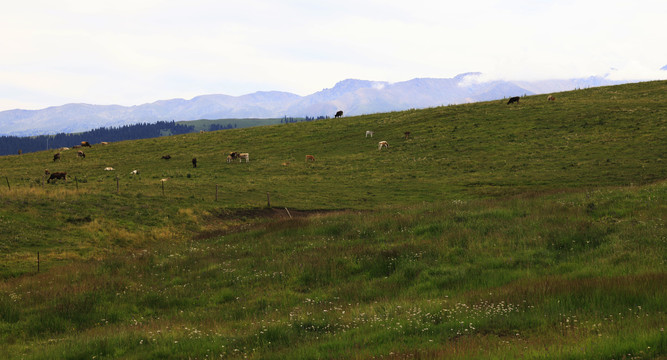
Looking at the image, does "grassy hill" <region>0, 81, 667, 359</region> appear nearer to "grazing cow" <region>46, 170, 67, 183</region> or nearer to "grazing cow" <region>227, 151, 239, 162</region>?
"grazing cow" <region>46, 170, 67, 183</region>

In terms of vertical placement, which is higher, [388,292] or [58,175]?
[58,175]

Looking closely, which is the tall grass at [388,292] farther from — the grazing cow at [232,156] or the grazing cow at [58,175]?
the grazing cow at [232,156]

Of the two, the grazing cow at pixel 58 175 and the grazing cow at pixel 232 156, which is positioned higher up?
the grazing cow at pixel 232 156

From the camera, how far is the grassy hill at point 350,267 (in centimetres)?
847

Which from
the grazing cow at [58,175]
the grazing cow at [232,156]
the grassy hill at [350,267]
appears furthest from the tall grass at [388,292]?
the grazing cow at [232,156]

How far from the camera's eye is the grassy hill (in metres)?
8.47

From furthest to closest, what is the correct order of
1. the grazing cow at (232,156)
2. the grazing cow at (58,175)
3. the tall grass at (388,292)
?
the grazing cow at (232,156), the grazing cow at (58,175), the tall grass at (388,292)

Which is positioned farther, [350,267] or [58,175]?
[58,175]

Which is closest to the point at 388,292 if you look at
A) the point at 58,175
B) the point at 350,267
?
the point at 350,267

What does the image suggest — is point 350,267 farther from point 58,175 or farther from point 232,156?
point 232,156

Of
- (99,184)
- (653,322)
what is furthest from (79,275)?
(99,184)

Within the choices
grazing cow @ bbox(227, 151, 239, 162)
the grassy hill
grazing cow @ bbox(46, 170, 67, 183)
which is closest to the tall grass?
the grassy hill

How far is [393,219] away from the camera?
23219 mm

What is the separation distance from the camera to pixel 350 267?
15.9 meters
